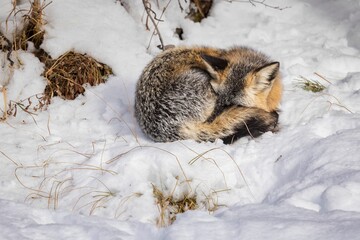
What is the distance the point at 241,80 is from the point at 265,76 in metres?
0.24

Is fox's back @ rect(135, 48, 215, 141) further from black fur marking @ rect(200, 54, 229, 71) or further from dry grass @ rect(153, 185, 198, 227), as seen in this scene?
dry grass @ rect(153, 185, 198, 227)

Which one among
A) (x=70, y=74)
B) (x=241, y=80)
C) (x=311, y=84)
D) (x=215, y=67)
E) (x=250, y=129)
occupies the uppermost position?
(x=215, y=67)

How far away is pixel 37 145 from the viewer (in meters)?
4.98

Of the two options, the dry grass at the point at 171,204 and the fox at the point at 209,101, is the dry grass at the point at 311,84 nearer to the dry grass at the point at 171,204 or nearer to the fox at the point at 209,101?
the fox at the point at 209,101

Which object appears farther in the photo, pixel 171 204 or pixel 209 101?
pixel 209 101

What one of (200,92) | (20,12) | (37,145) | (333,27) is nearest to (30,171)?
(37,145)

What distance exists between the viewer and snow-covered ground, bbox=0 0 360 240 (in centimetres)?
326

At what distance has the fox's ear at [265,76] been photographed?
4.82 metres

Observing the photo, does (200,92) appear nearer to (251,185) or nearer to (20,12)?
(251,185)

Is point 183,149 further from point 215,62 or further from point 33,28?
point 33,28

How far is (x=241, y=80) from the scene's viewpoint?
492 cm

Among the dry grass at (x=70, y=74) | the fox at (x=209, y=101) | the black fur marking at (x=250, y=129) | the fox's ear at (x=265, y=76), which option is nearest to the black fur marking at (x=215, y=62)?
the fox at (x=209, y=101)

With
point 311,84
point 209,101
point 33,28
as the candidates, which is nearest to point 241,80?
point 209,101

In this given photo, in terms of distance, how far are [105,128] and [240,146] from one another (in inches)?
60.0
